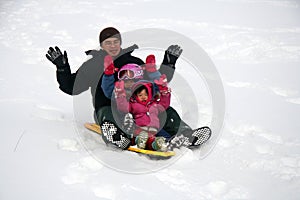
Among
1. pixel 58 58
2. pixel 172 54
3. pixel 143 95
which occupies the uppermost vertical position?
pixel 172 54

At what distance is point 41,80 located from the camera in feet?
14.3

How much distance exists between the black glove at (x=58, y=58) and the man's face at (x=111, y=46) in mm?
479

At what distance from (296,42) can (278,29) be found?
68 cm

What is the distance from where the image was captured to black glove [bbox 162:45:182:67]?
3.48m

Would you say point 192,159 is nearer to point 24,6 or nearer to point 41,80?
point 41,80

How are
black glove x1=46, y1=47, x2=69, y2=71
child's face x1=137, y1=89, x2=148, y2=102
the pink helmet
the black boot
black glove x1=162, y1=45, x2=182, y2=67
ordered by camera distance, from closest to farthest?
the black boot, black glove x1=46, y1=47, x2=69, y2=71, child's face x1=137, y1=89, x2=148, y2=102, the pink helmet, black glove x1=162, y1=45, x2=182, y2=67

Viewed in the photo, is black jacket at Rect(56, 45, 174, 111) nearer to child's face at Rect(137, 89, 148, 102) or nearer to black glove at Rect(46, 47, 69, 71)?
black glove at Rect(46, 47, 69, 71)

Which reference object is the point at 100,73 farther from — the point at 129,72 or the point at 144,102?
the point at 144,102

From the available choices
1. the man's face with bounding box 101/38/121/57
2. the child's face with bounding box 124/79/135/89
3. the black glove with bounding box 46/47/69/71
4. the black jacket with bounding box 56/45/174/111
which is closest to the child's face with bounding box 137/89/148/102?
the child's face with bounding box 124/79/135/89

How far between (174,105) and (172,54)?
774mm

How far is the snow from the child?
333mm

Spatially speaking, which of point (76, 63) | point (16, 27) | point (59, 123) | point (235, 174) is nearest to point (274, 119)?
point (235, 174)

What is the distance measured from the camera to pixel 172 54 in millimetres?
3494

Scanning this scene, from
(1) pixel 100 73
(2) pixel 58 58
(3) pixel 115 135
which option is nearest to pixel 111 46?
(1) pixel 100 73
